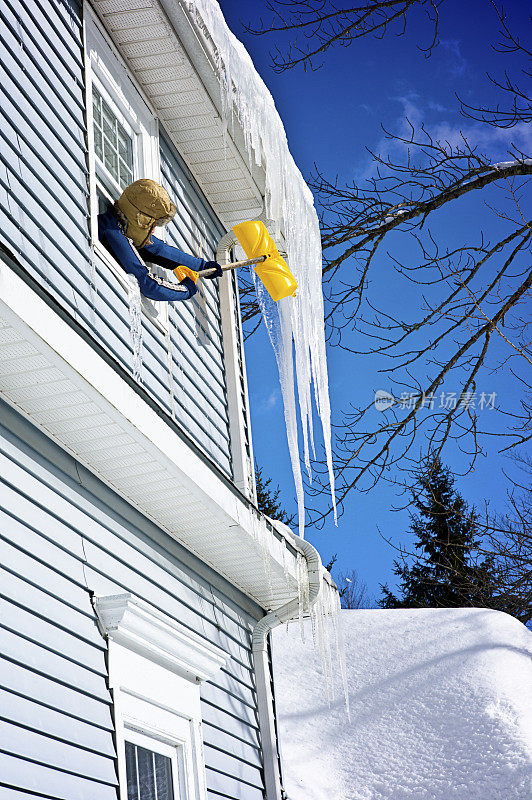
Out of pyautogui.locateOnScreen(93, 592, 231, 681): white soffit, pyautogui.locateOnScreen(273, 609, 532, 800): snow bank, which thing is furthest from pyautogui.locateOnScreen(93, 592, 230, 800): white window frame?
pyautogui.locateOnScreen(273, 609, 532, 800): snow bank

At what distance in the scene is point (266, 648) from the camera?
18.4ft

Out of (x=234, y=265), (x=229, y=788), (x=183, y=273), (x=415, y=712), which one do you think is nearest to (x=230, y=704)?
(x=229, y=788)

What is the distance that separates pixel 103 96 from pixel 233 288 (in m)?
1.81

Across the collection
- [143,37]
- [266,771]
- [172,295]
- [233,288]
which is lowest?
[266,771]

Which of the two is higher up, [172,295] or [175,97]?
[175,97]

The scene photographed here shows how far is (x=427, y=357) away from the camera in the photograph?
825 cm

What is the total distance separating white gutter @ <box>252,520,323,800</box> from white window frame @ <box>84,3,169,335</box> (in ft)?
5.71

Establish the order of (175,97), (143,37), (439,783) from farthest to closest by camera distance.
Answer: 1. (439,783)
2. (175,97)
3. (143,37)

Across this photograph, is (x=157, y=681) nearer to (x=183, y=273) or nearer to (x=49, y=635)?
(x=49, y=635)

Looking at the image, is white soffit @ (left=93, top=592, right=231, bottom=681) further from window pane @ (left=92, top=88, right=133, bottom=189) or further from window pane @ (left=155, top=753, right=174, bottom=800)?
window pane @ (left=92, top=88, right=133, bottom=189)

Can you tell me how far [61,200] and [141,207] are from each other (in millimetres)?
568

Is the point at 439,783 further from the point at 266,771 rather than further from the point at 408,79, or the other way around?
the point at 408,79

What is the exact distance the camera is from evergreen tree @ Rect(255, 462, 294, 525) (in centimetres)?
2017

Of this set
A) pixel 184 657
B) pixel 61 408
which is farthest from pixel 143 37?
pixel 184 657
